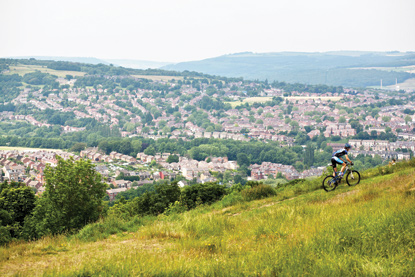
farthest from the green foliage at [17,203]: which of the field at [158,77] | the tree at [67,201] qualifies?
the field at [158,77]

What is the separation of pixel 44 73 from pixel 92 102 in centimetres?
2908

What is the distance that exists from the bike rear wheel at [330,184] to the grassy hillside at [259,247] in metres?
2.47

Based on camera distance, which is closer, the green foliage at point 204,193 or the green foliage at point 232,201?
the green foliage at point 232,201

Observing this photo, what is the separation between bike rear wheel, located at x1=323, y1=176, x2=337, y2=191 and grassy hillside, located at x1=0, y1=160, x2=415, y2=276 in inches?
Answer: 97.4

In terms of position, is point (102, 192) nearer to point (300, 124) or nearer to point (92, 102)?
point (300, 124)

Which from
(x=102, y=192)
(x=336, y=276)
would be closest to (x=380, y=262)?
(x=336, y=276)

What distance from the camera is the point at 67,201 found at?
1241 centimetres

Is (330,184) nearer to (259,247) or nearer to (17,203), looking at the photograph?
(259,247)

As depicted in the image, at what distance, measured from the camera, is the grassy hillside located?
11.8 ft

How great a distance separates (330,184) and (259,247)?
5.28 m

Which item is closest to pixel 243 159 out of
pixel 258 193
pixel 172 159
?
pixel 172 159

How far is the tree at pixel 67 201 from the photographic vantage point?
12023 millimetres

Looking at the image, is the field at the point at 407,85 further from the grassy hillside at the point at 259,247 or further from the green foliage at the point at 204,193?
the grassy hillside at the point at 259,247

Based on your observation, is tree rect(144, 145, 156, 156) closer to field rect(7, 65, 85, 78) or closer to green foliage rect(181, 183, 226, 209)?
green foliage rect(181, 183, 226, 209)
